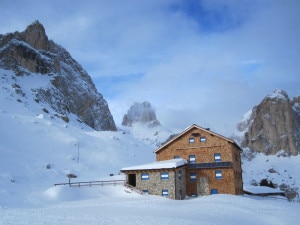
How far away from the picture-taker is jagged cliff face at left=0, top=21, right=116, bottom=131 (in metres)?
123

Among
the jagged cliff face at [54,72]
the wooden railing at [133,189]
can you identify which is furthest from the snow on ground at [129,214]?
the jagged cliff face at [54,72]

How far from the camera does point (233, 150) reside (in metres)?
44.8

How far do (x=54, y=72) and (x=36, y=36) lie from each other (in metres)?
22.3

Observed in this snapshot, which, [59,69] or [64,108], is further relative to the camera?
[59,69]

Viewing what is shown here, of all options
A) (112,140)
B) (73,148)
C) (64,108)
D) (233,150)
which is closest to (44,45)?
(64,108)

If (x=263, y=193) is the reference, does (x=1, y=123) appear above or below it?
above

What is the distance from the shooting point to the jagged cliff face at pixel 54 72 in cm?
12269

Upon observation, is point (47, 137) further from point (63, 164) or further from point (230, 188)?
point (230, 188)

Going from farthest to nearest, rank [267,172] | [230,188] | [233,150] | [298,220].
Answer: [267,172] → [233,150] → [230,188] → [298,220]

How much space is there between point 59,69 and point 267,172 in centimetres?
13197

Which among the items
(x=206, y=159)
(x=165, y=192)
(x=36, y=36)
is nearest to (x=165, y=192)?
(x=165, y=192)

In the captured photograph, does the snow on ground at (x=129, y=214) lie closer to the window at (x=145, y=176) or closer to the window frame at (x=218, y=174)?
the window at (x=145, y=176)

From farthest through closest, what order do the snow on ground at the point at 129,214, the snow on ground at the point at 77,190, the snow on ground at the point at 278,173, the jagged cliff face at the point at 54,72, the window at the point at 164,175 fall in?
the snow on ground at the point at 278,173
the jagged cliff face at the point at 54,72
the window at the point at 164,175
the snow on ground at the point at 77,190
the snow on ground at the point at 129,214

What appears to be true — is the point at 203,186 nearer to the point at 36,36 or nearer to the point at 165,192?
the point at 165,192
